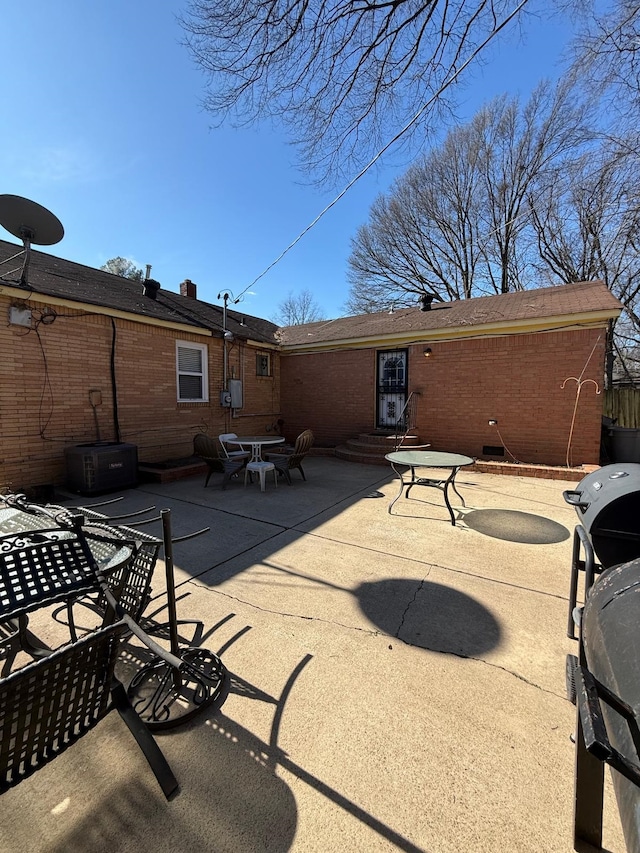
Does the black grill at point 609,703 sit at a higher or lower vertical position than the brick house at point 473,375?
lower

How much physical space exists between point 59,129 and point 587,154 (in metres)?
10.4

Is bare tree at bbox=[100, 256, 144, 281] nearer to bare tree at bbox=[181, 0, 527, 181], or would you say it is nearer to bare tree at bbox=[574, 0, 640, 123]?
bare tree at bbox=[181, 0, 527, 181]

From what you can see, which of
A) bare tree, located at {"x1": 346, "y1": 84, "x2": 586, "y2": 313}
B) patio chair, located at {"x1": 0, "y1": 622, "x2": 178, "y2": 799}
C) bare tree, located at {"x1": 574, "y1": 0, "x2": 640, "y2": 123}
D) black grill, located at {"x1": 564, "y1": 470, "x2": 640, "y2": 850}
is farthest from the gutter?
bare tree, located at {"x1": 346, "y1": 84, "x2": 586, "y2": 313}

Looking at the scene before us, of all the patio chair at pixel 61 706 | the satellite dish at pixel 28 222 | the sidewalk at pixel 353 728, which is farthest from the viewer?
the satellite dish at pixel 28 222

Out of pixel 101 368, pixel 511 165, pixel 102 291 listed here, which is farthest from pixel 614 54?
pixel 511 165

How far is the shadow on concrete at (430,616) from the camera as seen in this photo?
2404 mm

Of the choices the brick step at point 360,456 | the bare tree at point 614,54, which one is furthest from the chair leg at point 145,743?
the bare tree at point 614,54

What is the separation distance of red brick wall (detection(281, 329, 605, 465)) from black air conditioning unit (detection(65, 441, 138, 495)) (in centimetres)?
618

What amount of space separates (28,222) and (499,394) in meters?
9.59

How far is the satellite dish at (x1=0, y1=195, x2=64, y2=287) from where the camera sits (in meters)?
5.31

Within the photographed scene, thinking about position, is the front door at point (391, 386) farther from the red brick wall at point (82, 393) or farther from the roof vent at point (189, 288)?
the roof vent at point (189, 288)

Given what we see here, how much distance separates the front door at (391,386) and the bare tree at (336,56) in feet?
19.4

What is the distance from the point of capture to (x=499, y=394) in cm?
841

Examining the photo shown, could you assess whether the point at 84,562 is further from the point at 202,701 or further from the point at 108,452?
the point at 108,452
